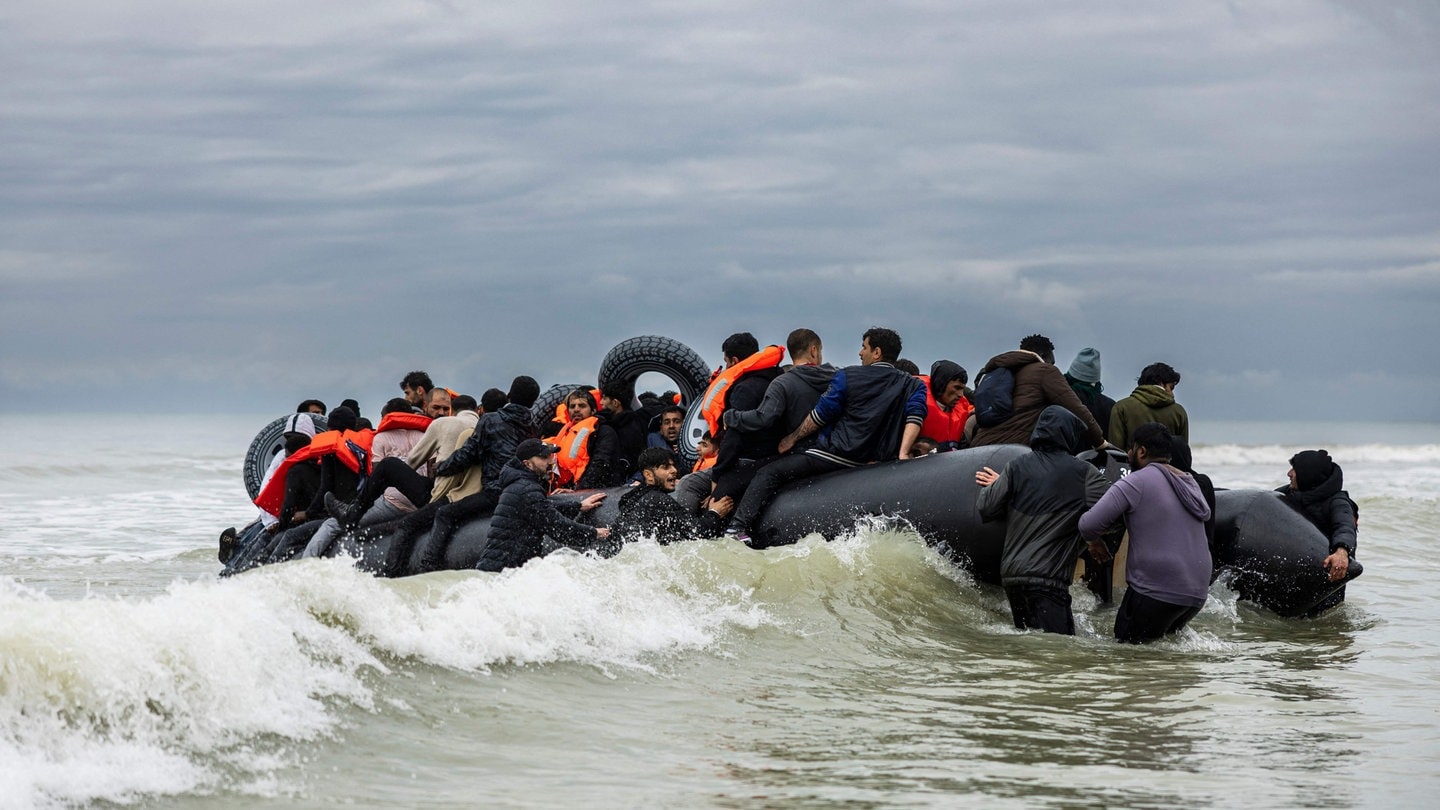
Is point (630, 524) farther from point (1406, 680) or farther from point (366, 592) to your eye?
point (1406, 680)

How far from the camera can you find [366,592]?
21.6 feet

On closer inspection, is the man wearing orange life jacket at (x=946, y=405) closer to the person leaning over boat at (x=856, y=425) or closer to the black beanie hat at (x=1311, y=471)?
the person leaning over boat at (x=856, y=425)

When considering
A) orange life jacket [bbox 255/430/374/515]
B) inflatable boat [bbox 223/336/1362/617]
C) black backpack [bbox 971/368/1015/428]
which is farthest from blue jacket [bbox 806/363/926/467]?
orange life jacket [bbox 255/430/374/515]

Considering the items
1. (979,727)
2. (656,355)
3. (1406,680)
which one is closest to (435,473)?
(656,355)

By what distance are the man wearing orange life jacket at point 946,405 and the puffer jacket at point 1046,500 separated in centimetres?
165

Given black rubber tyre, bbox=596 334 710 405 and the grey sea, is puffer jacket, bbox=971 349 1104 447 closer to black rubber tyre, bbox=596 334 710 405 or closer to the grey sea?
the grey sea

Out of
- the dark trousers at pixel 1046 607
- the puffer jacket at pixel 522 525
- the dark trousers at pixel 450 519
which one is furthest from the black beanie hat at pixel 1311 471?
the dark trousers at pixel 450 519

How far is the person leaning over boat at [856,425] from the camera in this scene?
9.55 meters

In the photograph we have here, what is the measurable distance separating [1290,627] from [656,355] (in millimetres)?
5947

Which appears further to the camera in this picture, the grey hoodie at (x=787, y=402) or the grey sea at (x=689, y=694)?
the grey hoodie at (x=787, y=402)

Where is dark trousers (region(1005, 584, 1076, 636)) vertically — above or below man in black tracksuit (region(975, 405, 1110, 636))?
below

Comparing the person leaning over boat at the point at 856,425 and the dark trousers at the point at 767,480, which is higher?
the person leaning over boat at the point at 856,425

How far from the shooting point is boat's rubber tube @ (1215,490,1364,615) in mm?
9914

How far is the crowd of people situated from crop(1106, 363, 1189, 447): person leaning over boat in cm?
2
